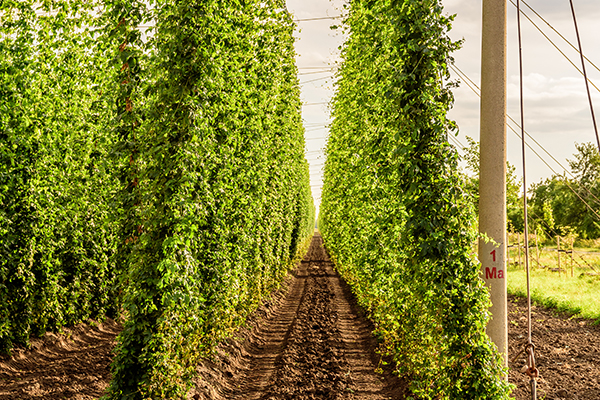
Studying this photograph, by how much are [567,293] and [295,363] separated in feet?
34.9

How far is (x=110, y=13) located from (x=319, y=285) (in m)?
14.2

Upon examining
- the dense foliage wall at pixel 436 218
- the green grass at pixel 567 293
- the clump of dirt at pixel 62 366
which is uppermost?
the dense foliage wall at pixel 436 218

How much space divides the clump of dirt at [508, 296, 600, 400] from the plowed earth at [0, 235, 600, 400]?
2 centimetres

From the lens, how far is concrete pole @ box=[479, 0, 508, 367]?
4383 mm

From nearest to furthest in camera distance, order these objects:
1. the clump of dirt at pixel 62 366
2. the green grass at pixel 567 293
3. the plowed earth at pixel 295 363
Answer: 1. the clump of dirt at pixel 62 366
2. the plowed earth at pixel 295 363
3. the green grass at pixel 567 293

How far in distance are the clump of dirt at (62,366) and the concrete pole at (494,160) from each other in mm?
4870

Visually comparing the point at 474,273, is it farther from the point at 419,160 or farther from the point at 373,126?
the point at 373,126

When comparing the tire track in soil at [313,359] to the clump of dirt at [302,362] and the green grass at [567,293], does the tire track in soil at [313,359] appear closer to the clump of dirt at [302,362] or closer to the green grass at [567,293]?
the clump of dirt at [302,362]

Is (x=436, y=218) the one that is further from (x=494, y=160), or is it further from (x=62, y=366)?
(x=62, y=366)

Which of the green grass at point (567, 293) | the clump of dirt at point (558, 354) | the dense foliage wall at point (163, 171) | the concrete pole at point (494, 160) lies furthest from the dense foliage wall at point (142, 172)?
the green grass at point (567, 293)

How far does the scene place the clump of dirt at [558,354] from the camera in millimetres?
6508

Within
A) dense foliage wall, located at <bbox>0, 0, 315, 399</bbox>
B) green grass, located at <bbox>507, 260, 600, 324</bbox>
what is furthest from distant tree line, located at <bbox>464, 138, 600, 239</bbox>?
dense foliage wall, located at <bbox>0, 0, 315, 399</bbox>

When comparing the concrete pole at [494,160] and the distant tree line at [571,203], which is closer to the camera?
the concrete pole at [494,160]

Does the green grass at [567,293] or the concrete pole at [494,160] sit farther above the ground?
the concrete pole at [494,160]
